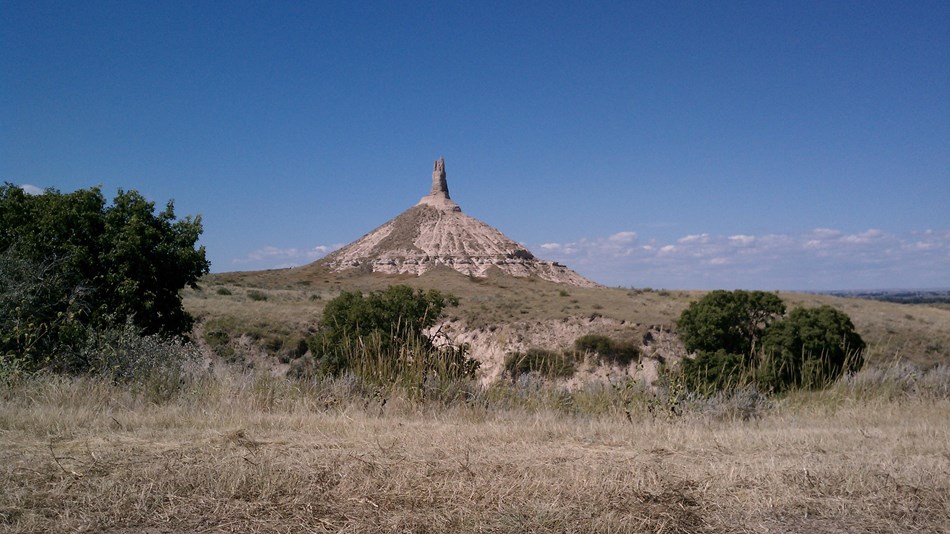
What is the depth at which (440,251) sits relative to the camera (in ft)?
313

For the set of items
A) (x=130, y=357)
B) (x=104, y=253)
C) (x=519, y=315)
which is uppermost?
(x=104, y=253)

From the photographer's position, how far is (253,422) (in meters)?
5.28

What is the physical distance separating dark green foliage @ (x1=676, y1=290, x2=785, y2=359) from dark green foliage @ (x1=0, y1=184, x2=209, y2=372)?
1817 centimetres

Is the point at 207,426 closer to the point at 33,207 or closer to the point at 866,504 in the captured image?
the point at 866,504


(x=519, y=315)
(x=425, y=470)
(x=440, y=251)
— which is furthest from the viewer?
(x=440, y=251)

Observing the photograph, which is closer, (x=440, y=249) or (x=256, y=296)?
(x=256, y=296)

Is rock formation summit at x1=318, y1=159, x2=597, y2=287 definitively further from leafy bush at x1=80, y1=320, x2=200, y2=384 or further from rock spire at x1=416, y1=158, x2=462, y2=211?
leafy bush at x1=80, y1=320, x2=200, y2=384

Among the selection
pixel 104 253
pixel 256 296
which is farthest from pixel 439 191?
pixel 104 253

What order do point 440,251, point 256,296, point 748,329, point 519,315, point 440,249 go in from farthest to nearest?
point 440,249 → point 440,251 → point 256,296 → point 519,315 → point 748,329

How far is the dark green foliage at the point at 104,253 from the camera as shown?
39.1ft

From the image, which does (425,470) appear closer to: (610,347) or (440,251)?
(610,347)

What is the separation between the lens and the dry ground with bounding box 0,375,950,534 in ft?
11.2

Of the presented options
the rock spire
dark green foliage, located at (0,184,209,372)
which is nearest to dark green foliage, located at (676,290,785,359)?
dark green foliage, located at (0,184,209,372)

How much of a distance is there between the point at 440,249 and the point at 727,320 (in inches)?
2849
